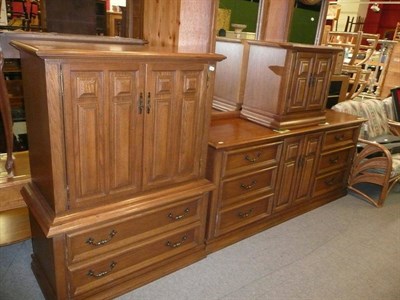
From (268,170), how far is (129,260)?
4.14ft

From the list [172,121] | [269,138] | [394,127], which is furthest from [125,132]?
[394,127]

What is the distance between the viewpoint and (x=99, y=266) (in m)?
1.82

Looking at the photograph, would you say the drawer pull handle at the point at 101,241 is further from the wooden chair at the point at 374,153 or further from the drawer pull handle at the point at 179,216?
the wooden chair at the point at 374,153

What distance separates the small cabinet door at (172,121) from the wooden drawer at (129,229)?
7.6 inches

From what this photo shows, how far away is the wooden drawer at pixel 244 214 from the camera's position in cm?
244

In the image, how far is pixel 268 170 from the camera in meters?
2.59

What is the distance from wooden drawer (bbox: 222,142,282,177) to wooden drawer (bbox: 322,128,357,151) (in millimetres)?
686

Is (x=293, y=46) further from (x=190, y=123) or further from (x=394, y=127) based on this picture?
(x=394, y=127)

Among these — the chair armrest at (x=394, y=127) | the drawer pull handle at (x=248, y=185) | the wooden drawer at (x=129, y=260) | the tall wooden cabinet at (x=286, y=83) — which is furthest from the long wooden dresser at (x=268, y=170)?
the chair armrest at (x=394, y=127)

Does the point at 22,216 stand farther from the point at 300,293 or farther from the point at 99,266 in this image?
the point at 300,293

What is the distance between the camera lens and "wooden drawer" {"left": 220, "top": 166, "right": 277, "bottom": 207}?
2.37 meters

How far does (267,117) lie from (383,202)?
5.51 feet

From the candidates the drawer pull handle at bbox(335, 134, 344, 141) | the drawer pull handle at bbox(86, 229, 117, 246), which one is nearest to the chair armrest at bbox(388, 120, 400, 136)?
the drawer pull handle at bbox(335, 134, 344, 141)

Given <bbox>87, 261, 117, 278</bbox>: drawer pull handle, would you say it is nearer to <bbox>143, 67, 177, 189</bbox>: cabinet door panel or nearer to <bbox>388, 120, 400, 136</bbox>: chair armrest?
<bbox>143, 67, 177, 189</bbox>: cabinet door panel
